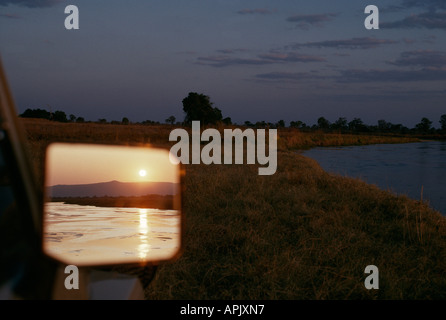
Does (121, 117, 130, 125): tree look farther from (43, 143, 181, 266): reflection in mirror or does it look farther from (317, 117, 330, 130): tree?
(43, 143, 181, 266): reflection in mirror

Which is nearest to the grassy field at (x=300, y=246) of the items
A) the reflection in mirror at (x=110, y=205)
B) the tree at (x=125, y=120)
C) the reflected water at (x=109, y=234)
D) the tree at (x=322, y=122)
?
the reflection in mirror at (x=110, y=205)

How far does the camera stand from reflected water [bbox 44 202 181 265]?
1079 mm

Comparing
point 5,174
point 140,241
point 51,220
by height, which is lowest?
point 140,241

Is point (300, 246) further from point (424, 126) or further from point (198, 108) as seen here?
point (424, 126)

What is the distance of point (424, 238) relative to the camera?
5.01 m

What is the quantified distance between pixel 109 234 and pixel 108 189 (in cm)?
16

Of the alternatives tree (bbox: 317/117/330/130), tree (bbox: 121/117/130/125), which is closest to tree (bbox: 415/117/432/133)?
tree (bbox: 317/117/330/130)

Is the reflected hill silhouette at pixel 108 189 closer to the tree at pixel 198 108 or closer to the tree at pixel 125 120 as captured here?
the tree at pixel 198 108

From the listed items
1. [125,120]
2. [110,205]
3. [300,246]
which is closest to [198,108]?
[125,120]

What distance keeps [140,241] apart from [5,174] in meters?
0.75

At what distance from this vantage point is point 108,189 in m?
1.32

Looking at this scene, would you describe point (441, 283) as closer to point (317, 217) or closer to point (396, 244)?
point (396, 244)

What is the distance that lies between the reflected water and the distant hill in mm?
42

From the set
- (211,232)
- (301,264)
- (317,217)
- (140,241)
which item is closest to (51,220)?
(140,241)
